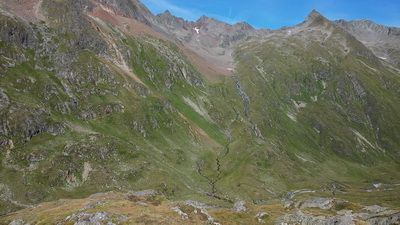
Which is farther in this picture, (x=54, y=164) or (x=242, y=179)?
(x=242, y=179)

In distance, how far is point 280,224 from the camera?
78000 mm

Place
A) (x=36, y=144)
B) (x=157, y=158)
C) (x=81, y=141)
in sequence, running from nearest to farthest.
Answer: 1. (x=36, y=144)
2. (x=81, y=141)
3. (x=157, y=158)

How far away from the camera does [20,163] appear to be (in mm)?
142875

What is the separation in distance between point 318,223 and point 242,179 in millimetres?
127584

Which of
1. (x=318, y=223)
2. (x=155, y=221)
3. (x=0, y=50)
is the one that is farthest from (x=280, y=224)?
(x=0, y=50)

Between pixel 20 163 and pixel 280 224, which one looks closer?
pixel 280 224

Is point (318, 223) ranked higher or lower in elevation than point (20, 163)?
higher

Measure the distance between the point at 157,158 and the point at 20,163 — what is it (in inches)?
3240

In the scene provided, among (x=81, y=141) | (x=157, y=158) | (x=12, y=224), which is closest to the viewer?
(x=12, y=224)

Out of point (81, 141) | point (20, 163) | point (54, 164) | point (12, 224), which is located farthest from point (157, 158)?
point (12, 224)

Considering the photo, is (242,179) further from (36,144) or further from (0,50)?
(0,50)

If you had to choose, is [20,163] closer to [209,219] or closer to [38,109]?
[38,109]

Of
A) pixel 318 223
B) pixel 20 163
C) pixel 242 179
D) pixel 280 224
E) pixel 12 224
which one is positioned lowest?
pixel 20 163

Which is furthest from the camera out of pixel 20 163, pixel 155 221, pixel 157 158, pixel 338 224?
pixel 157 158
